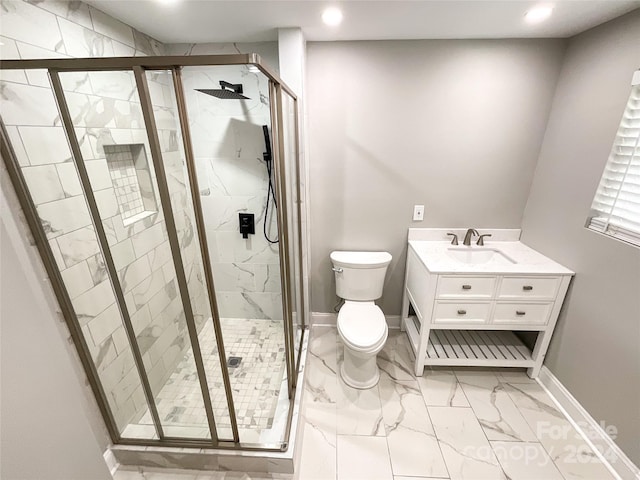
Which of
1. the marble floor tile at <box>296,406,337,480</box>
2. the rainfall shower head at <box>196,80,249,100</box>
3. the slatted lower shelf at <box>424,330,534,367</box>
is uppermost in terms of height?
the rainfall shower head at <box>196,80,249,100</box>

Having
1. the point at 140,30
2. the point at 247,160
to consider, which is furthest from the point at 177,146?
the point at 140,30

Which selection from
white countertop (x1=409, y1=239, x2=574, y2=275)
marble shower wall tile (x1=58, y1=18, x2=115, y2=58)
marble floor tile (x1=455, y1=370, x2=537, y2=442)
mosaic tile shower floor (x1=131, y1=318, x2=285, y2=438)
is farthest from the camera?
white countertop (x1=409, y1=239, x2=574, y2=275)

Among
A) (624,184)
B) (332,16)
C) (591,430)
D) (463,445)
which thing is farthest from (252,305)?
(624,184)

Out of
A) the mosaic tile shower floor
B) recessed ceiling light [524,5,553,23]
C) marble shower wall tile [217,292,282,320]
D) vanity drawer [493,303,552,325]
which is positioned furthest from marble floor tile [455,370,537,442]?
recessed ceiling light [524,5,553,23]

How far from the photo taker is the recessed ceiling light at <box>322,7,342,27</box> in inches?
56.8

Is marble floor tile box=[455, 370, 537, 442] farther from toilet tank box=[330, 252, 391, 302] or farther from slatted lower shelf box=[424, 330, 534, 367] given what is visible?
toilet tank box=[330, 252, 391, 302]

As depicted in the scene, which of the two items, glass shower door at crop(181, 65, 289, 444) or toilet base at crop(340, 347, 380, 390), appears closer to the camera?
glass shower door at crop(181, 65, 289, 444)

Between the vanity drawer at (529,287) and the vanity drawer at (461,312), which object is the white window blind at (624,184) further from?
the vanity drawer at (461,312)

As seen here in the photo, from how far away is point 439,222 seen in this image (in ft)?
7.24

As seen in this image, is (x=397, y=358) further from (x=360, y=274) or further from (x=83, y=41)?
(x=83, y=41)

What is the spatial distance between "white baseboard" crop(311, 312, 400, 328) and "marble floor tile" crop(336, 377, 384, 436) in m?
0.62

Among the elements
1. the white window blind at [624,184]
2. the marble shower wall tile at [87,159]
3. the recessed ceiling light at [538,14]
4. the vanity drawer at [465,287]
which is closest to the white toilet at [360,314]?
the vanity drawer at [465,287]

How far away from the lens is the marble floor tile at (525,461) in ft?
4.70

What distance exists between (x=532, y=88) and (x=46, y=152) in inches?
107
